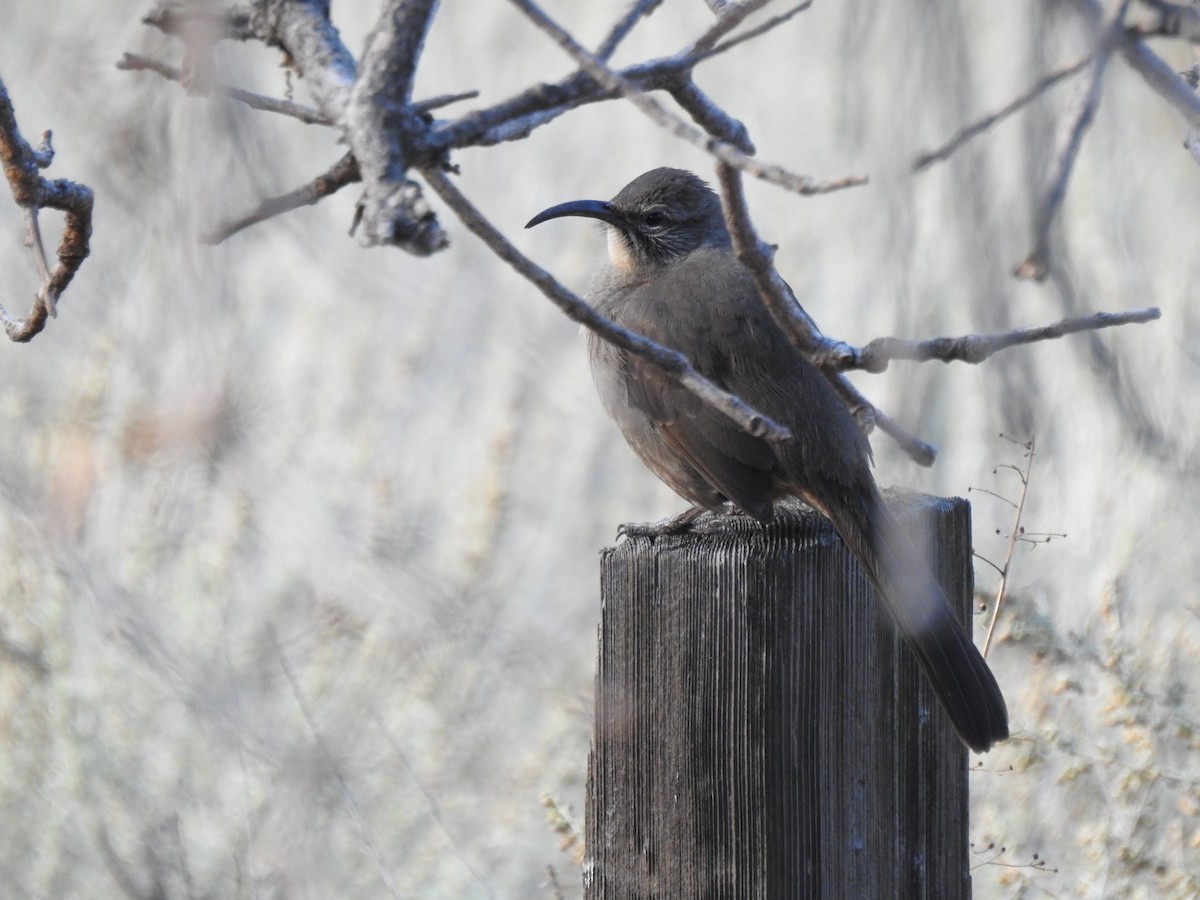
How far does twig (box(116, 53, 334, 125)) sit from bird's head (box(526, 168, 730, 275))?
244 centimetres

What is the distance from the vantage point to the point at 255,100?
64.3 inches

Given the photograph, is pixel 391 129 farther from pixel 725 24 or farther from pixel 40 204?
pixel 40 204

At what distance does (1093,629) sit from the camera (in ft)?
14.4

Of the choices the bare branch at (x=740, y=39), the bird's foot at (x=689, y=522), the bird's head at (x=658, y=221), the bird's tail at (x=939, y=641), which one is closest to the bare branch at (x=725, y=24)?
the bare branch at (x=740, y=39)

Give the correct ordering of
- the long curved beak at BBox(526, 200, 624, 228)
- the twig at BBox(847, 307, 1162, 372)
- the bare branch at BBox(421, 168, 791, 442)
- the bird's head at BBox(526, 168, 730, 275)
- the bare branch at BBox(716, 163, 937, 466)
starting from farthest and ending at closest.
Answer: the bird's head at BBox(526, 168, 730, 275) < the long curved beak at BBox(526, 200, 624, 228) < the bare branch at BBox(716, 163, 937, 466) < the twig at BBox(847, 307, 1162, 372) < the bare branch at BBox(421, 168, 791, 442)

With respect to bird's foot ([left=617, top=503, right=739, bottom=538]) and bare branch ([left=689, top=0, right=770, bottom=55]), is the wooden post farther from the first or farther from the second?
bird's foot ([left=617, top=503, right=739, bottom=538])

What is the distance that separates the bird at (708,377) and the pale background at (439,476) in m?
0.20

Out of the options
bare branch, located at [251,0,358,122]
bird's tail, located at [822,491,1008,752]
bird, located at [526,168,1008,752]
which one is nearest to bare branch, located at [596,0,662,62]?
bare branch, located at [251,0,358,122]

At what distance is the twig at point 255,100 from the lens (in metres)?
1.53

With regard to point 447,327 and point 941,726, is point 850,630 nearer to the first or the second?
point 941,726


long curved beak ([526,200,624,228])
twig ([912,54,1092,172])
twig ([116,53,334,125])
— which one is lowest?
twig ([912,54,1092,172])

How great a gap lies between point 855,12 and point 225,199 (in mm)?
835

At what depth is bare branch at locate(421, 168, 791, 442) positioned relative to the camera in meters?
1.30

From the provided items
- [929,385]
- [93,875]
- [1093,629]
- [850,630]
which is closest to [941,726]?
[850,630]
